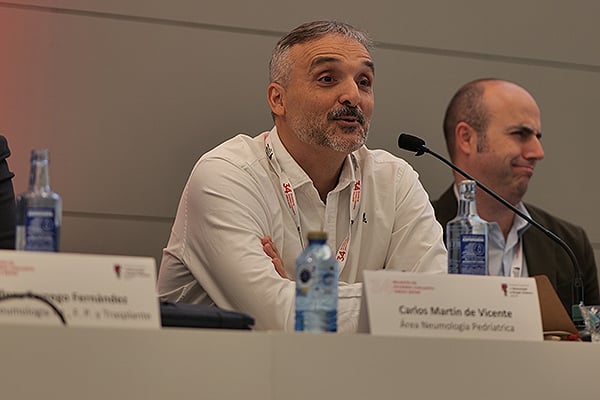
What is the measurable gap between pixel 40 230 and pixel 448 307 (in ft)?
2.20

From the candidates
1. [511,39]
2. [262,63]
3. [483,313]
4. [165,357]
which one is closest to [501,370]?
[483,313]

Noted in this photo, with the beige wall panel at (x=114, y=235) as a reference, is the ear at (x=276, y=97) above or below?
above

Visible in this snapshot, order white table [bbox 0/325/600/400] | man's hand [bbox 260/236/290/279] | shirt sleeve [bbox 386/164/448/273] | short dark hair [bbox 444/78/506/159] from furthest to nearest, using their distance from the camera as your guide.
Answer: short dark hair [bbox 444/78/506/159]
shirt sleeve [bbox 386/164/448/273]
man's hand [bbox 260/236/290/279]
white table [bbox 0/325/600/400]

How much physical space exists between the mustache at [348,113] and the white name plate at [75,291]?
132 centimetres

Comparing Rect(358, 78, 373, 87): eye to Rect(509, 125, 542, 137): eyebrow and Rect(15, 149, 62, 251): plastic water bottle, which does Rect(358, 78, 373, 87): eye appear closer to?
Rect(509, 125, 542, 137): eyebrow

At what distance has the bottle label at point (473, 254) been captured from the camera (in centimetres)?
212

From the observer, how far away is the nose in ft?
9.23

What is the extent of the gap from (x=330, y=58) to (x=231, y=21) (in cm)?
81

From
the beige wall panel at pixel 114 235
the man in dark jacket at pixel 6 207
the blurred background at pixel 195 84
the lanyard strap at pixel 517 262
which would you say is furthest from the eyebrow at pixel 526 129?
the man in dark jacket at pixel 6 207

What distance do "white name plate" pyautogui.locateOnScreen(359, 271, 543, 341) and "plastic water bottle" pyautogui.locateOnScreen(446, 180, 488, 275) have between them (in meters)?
0.28

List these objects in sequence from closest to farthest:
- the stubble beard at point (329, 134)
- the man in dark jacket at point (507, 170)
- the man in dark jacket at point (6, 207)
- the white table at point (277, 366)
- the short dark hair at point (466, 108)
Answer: the white table at point (277, 366), the man in dark jacket at point (6, 207), the stubble beard at point (329, 134), the man in dark jacket at point (507, 170), the short dark hair at point (466, 108)

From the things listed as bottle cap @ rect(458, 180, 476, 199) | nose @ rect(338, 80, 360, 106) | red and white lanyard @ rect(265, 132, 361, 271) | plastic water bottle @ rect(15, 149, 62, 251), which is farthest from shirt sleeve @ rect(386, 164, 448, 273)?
plastic water bottle @ rect(15, 149, 62, 251)

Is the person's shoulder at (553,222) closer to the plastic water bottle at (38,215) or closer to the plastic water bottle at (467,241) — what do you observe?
the plastic water bottle at (467,241)

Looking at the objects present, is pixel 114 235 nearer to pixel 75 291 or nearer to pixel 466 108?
pixel 466 108
